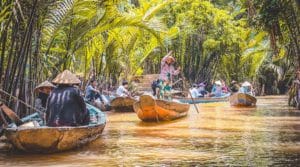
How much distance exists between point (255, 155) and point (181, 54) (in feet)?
76.2

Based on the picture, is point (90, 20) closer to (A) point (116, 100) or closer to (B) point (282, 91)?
(A) point (116, 100)

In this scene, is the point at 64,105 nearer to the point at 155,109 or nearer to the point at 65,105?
the point at 65,105

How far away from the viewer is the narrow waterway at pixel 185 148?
7438mm

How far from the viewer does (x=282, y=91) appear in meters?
39.0

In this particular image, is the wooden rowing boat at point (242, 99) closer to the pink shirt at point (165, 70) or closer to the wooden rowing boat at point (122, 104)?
the wooden rowing boat at point (122, 104)

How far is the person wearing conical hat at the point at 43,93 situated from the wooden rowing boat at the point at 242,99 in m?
12.5

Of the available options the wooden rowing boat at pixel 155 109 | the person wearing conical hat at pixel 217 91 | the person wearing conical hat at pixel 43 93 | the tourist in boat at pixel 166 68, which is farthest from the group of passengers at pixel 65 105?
the person wearing conical hat at pixel 217 91

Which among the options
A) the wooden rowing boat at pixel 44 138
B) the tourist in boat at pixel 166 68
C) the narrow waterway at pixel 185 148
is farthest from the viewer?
the tourist in boat at pixel 166 68

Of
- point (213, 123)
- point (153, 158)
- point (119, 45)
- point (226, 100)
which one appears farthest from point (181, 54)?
point (153, 158)

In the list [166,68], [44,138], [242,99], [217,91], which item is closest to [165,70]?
[166,68]

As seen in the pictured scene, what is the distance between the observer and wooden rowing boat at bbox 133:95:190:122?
13867 mm

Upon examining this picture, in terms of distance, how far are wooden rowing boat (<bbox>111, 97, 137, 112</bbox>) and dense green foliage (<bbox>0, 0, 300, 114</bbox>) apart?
1780mm

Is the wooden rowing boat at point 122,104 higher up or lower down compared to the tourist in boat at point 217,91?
lower down

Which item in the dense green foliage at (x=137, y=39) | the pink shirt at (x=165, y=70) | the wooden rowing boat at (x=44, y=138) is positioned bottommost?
the wooden rowing boat at (x=44, y=138)
